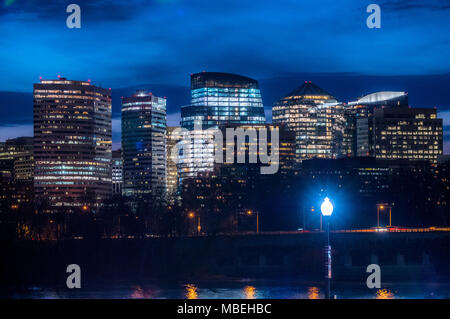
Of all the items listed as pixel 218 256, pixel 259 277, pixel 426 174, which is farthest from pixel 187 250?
pixel 426 174

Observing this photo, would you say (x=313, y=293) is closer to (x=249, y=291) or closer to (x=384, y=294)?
(x=384, y=294)

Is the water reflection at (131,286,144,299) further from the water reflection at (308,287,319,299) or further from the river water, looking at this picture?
the water reflection at (308,287,319,299)

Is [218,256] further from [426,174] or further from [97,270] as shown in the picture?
[426,174]

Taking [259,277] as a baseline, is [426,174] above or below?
above

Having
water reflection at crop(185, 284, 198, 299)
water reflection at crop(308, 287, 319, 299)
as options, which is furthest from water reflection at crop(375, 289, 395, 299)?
water reflection at crop(185, 284, 198, 299)

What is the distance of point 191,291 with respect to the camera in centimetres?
7381

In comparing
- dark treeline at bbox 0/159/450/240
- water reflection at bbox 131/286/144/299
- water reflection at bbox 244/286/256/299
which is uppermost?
dark treeline at bbox 0/159/450/240

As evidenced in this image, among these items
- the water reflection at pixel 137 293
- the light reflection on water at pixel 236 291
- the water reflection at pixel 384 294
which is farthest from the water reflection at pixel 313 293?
the water reflection at pixel 137 293

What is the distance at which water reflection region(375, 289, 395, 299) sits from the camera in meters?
68.0

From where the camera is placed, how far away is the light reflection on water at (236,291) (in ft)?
225

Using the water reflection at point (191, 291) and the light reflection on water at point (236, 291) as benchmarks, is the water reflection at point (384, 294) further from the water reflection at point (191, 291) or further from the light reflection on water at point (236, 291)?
the water reflection at point (191, 291)
